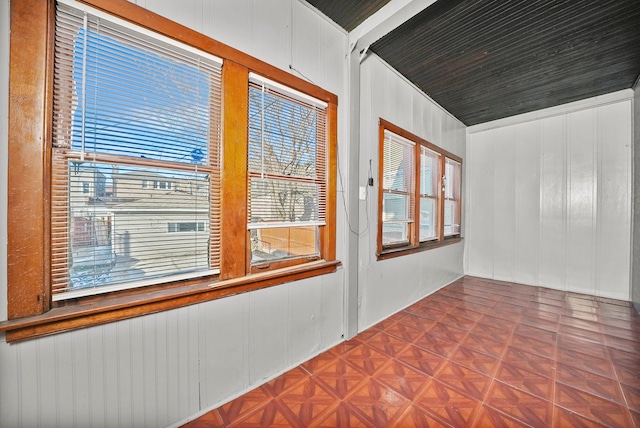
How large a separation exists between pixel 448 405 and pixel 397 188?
2.34 m

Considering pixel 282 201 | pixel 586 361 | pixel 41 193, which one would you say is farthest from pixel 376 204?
pixel 41 193

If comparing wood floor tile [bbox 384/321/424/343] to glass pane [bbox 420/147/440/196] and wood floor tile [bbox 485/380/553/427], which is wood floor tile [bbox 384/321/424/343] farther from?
glass pane [bbox 420/147/440/196]

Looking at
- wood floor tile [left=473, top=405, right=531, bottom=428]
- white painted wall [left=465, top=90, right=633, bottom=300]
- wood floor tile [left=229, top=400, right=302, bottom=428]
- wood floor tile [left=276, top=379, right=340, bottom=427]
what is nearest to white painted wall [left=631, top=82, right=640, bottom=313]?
white painted wall [left=465, top=90, right=633, bottom=300]

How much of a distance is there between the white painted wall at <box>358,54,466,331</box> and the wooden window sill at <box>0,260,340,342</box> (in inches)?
48.4

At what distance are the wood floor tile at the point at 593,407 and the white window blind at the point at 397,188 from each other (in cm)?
195

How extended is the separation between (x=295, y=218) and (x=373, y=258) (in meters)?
1.21

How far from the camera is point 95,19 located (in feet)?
4.31

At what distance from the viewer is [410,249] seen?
350cm

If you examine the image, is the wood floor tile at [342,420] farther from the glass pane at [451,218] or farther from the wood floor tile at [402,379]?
the glass pane at [451,218]

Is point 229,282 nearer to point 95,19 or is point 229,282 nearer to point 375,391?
point 375,391

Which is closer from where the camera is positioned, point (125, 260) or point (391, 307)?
point (125, 260)

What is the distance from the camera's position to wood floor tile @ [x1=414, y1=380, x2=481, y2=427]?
62.8 inches

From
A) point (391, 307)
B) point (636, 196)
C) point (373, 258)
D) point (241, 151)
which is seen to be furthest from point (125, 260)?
point (636, 196)

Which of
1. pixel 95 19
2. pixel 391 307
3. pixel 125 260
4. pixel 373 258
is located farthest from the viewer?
pixel 391 307
